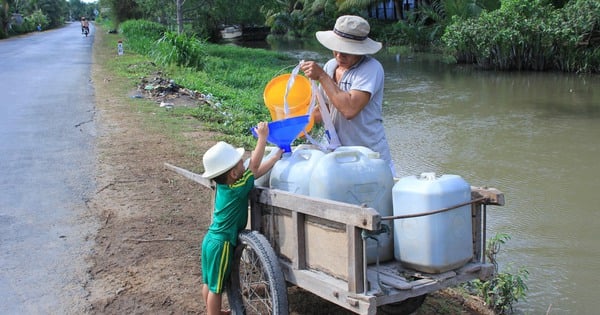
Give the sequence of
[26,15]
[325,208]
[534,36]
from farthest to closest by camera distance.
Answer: [26,15]
[534,36]
[325,208]

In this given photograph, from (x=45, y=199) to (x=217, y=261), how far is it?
10.5 ft

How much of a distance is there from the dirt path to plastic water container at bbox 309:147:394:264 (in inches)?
37.9

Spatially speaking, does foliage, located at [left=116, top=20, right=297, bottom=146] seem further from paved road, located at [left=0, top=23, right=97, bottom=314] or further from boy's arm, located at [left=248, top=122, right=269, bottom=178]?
paved road, located at [left=0, top=23, right=97, bottom=314]

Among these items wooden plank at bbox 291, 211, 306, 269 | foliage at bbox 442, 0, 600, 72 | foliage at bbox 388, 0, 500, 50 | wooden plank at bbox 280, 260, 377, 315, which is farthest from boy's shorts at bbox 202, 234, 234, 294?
foliage at bbox 388, 0, 500, 50

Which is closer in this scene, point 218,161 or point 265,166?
point 218,161

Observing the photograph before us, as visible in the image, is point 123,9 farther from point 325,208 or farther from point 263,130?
point 325,208

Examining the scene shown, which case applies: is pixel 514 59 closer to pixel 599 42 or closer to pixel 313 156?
pixel 599 42

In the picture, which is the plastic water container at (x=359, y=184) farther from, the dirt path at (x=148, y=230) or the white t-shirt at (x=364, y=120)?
the dirt path at (x=148, y=230)

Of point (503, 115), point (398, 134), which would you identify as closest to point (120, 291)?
point (398, 134)

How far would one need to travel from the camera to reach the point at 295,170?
3.23 meters

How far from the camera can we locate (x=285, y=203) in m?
3.02

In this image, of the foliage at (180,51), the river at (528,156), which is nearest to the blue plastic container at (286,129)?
the river at (528,156)

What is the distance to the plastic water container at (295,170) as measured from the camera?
3172mm

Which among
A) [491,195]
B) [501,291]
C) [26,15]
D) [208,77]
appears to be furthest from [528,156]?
[26,15]
